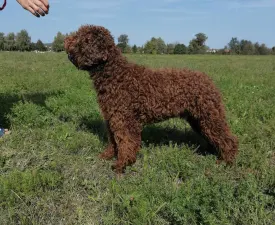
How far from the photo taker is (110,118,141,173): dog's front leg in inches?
177

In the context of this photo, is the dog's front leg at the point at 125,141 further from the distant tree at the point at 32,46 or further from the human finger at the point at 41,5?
the distant tree at the point at 32,46

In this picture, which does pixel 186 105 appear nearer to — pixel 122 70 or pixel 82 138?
pixel 122 70

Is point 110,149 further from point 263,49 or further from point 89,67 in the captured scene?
point 263,49

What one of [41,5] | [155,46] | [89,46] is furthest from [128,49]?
[89,46]

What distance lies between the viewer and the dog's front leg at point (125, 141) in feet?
14.7

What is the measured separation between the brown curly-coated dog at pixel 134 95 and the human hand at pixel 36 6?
0.46 metres

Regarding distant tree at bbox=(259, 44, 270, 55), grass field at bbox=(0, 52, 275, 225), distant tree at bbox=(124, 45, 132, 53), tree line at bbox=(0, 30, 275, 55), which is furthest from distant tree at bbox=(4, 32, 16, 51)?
grass field at bbox=(0, 52, 275, 225)

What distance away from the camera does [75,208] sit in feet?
11.5

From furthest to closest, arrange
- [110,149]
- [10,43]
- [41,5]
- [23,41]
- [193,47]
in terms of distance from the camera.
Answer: [193,47] → [23,41] → [10,43] → [110,149] → [41,5]

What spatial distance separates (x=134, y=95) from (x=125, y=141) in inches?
24.2

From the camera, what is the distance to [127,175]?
4383mm

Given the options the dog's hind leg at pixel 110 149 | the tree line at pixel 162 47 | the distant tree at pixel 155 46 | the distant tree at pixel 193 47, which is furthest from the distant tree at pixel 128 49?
the dog's hind leg at pixel 110 149

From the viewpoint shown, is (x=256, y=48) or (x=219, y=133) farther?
(x=256, y=48)

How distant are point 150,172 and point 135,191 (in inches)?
22.7
